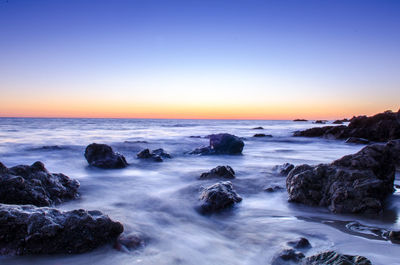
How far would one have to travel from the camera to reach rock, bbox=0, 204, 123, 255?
2.95m

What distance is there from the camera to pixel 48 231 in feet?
9.87

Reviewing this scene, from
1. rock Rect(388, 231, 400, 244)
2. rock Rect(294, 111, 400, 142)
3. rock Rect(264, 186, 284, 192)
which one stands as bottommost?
rock Rect(264, 186, 284, 192)

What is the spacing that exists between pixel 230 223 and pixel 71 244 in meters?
2.10

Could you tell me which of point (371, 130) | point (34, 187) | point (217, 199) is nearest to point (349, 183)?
point (217, 199)

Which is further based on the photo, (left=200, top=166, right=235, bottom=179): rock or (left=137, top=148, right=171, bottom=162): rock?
(left=137, top=148, right=171, bottom=162): rock

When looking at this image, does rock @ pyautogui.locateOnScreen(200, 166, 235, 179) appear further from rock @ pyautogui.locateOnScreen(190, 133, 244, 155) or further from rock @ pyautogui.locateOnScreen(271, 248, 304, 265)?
rock @ pyautogui.locateOnScreen(190, 133, 244, 155)

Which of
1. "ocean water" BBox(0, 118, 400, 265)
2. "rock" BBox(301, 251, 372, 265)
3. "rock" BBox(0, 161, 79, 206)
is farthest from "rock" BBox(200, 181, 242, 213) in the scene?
"rock" BBox(0, 161, 79, 206)

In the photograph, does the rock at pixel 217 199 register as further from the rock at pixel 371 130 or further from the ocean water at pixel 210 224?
the rock at pixel 371 130

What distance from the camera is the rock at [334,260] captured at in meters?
2.40

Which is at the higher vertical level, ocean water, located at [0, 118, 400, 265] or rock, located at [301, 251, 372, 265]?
rock, located at [301, 251, 372, 265]

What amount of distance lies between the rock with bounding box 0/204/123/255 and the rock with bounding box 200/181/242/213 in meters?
1.81

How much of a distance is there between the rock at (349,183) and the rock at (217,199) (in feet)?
3.54

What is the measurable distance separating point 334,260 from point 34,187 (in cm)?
430

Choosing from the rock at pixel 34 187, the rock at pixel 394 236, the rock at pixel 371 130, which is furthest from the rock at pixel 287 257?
the rock at pixel 371 130
